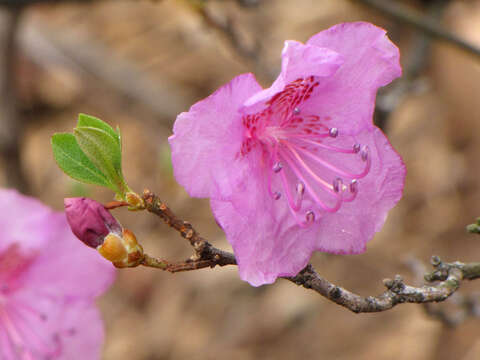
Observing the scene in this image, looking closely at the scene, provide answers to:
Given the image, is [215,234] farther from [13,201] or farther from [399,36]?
[13,201]

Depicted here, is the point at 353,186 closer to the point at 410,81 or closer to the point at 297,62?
the point at 297,62

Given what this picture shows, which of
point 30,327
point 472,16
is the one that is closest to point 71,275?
point 30,327

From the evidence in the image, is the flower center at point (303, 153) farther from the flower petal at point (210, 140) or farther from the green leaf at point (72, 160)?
the green leaf at point (72, 160)

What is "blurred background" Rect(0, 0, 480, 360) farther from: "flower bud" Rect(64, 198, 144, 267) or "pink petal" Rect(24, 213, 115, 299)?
"flower bud" Rect(64, 198, 144, 267)

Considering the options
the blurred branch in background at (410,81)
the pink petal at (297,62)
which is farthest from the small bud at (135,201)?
the blurred branch in background at (410,81)

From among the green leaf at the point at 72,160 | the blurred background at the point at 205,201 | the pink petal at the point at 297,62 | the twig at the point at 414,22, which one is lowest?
the blurred background at the point at 205,201

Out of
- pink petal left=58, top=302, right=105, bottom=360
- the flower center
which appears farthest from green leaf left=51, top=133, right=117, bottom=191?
pink petal left=58, top=302, right=105, bottom=360
